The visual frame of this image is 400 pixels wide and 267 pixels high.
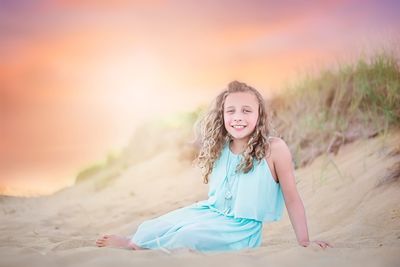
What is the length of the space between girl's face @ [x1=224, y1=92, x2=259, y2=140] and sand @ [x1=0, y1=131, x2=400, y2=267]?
53cm

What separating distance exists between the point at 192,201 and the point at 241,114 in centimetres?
195

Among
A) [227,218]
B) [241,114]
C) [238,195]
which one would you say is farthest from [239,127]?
[227,218]

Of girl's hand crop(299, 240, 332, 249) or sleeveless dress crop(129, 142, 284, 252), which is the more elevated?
sleeveless dress crop(129, 142, 284, 252)

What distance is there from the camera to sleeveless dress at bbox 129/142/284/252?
8.43ft

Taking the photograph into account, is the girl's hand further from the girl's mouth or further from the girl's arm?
the girl's mouth

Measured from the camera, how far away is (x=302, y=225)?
2.55 metres

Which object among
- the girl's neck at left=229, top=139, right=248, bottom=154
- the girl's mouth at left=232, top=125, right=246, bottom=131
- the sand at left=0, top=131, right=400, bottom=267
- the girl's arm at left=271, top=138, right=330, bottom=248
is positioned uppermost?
the girl's mouth at left=232, top=125, right=246, bottom=131

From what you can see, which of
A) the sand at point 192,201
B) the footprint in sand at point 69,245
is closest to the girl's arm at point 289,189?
the sand at point 192,201

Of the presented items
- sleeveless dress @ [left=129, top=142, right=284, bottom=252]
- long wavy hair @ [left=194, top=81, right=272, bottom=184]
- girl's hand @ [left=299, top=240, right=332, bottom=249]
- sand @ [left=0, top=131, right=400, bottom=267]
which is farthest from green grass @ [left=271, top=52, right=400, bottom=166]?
girl's hand @ [left=299, top=240, right=332, bottom=249]

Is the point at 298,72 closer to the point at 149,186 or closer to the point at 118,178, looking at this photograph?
the point at 149,186

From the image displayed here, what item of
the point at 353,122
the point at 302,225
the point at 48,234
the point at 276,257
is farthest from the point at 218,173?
the point at 353,122

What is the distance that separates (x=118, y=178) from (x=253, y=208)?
4.33 meters

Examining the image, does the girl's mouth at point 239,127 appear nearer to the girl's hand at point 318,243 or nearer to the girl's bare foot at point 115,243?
the girl's hand at point 318,243

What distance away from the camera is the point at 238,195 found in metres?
2.67
